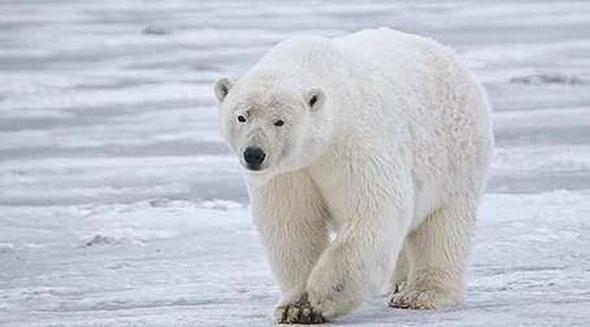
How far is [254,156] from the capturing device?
479 cm

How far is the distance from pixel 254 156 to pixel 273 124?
15 cm

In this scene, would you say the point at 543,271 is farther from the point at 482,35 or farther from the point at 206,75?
the point at 482,35

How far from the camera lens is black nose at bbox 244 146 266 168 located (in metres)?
4.79

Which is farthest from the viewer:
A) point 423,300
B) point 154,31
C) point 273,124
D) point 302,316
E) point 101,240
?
point 154,31

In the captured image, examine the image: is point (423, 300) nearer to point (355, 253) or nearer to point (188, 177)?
point (355, 253)

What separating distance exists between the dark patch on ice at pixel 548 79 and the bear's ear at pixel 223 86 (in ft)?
27.1

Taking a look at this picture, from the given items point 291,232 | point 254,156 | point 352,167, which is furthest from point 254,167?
point 291,232

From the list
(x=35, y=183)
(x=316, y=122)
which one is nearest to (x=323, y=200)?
(x=316, y=122)

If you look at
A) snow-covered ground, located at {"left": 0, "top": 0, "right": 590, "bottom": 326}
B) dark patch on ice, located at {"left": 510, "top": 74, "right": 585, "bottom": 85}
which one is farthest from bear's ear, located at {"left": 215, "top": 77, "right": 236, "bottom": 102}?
dark patch on ice, located at {"left": 510, "top": 74, "right": 585, "bottom": 85}

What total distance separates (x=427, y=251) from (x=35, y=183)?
12.4ft

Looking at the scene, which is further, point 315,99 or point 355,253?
point 355,253

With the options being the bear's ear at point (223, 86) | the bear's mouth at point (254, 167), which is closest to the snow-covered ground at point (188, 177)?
the bear's mouth at point (254, 167)

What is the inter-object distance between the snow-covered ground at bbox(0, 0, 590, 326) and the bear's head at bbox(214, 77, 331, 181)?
0.57 metres

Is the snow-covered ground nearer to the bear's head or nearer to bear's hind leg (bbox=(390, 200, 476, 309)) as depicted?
bear's hind leg (bbox=(390, 200, 476, 309))
